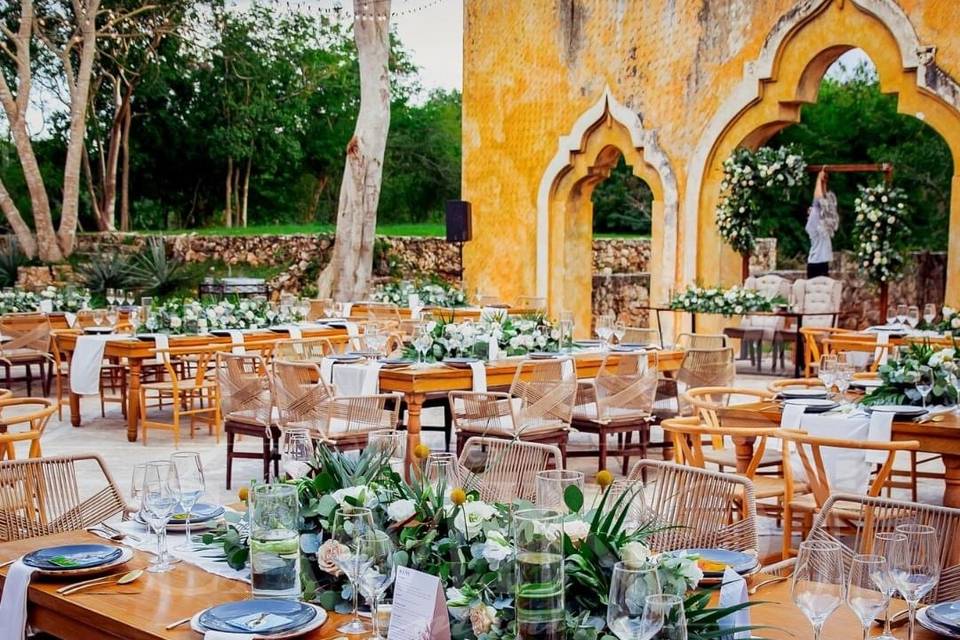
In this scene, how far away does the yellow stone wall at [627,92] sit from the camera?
1166 centimetres

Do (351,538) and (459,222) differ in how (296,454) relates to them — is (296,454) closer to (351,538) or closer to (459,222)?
(351,538)

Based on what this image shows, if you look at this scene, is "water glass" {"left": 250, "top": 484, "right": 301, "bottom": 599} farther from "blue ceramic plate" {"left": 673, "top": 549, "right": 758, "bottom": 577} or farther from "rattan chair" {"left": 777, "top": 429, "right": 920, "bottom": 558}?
"rattan chair" {"left": 777, "top": 429, "right": 920, "bottom": 558}

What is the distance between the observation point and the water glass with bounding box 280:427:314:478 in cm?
296

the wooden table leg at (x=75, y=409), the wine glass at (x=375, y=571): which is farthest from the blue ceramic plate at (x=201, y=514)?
the wooden table leg at (x=75, y=409)

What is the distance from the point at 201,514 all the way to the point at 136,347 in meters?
5.82

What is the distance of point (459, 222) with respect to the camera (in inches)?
638

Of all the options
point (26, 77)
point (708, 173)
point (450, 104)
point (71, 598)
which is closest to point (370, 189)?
point (708, 173)

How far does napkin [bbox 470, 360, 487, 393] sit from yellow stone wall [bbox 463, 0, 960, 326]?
6.38m

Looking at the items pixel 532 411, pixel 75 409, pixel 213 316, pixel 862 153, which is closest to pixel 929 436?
pixel 532 411

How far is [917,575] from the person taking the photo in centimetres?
222

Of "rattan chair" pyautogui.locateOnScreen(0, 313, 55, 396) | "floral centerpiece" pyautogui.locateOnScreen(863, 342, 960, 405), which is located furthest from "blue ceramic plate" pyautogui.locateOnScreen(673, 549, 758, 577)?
"rattan chair" pyautogui.locateOnScreen(0, 313, 55, 396)

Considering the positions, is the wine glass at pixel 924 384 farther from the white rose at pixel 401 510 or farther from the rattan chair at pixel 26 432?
the rattan chair at pixel 26 432

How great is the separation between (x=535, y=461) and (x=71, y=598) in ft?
5.13

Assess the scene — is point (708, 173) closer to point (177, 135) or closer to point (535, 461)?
point (535, 461)
